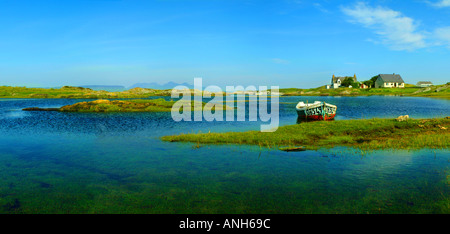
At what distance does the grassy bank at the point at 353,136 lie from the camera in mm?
27234

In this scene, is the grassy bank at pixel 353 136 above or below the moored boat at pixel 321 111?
below

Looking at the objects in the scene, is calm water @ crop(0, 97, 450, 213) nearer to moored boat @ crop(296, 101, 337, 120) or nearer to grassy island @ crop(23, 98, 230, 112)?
moored boat @ crop(296, 101, 337, 120)

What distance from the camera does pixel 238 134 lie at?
107 ft

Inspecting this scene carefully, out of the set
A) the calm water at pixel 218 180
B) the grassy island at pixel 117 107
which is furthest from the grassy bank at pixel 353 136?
the grassy island at pixel 117 107

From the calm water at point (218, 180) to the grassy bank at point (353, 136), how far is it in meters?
2.22

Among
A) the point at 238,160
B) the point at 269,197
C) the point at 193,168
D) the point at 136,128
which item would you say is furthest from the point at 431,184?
the point at 136,128

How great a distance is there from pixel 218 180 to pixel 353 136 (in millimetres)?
20202

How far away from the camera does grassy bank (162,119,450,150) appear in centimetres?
2723

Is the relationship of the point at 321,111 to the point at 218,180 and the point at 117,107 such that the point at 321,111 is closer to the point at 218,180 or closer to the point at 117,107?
the point at 218,180

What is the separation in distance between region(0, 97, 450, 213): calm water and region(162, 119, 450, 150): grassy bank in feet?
7.27

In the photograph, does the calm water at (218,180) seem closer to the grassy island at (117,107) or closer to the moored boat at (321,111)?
the moored boat at (321,111)

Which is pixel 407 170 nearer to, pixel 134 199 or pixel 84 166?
pixel 134 199

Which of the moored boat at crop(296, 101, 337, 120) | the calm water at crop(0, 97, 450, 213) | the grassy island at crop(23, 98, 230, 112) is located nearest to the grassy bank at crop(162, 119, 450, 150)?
the calm water at crop(0, 97, 450, 213)

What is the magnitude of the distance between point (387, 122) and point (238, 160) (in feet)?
78.3
